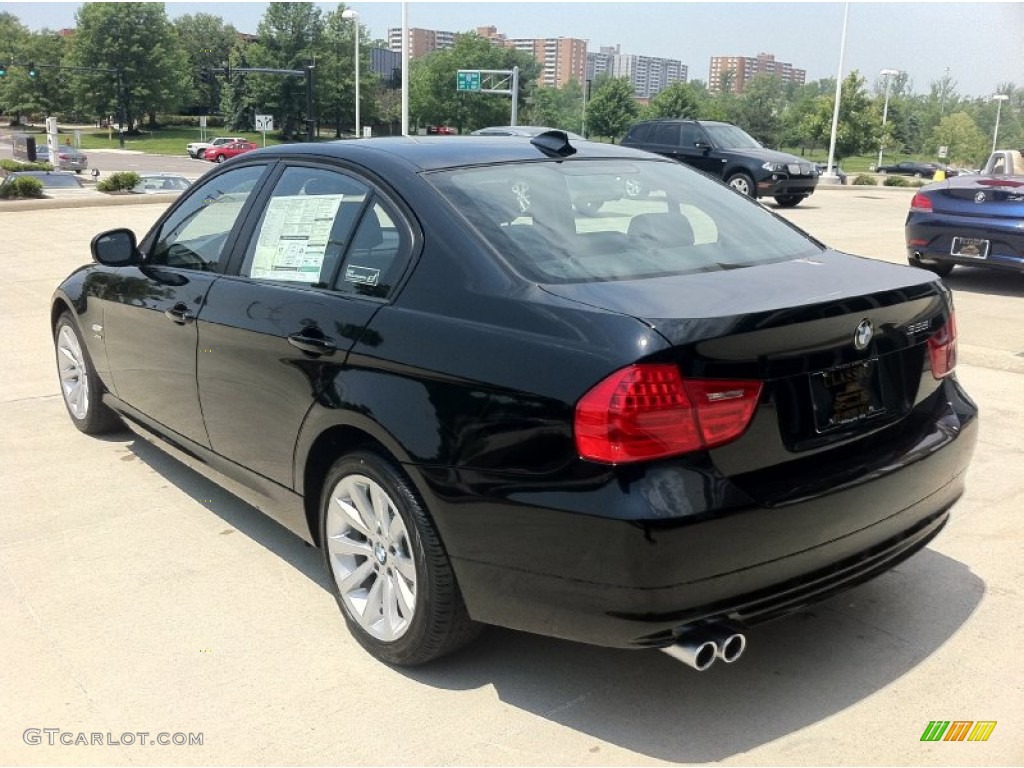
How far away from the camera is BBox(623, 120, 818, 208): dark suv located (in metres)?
18.2

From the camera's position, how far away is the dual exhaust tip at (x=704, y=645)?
2.48 m

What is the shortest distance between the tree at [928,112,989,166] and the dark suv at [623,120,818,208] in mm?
75603

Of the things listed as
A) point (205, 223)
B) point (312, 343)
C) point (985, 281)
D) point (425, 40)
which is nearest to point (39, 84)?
point (425, 40)

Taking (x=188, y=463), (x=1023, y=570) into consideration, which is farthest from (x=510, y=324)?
(x=1023, y=570)

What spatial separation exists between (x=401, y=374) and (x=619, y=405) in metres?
0.75

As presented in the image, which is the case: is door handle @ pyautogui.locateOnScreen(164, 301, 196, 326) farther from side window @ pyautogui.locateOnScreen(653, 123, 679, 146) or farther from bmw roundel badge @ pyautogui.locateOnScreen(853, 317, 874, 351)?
side window @ pyautogui.locateOnScreen(653, 123, 679, 146)

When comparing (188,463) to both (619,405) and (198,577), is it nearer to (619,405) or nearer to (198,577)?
(198,577)

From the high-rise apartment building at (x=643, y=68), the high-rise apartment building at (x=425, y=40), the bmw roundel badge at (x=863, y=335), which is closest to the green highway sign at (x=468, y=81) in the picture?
the bmw roundel badge at (x=863, y=335)

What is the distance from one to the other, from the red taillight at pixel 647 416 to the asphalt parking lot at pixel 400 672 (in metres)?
0.87

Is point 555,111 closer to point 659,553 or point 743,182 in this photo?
point 743,182

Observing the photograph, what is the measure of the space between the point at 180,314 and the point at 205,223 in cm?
43

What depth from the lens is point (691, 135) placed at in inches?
752

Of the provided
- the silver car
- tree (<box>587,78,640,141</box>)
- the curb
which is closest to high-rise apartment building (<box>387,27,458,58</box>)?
tree (<box>587,78,640,141</box>)

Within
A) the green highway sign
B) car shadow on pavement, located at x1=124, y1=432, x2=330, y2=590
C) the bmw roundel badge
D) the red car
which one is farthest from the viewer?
the red car
